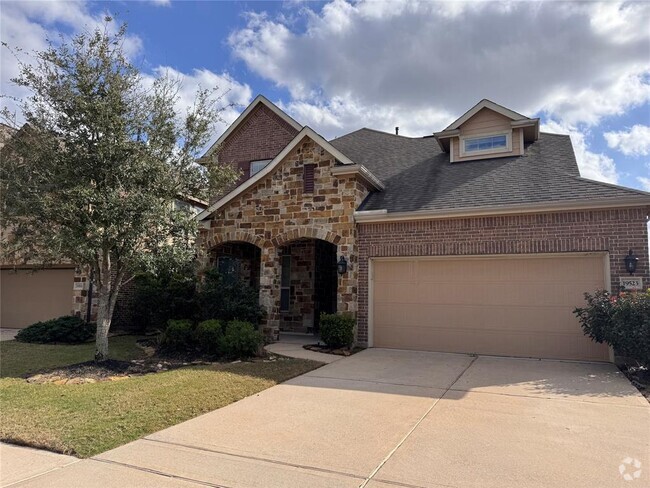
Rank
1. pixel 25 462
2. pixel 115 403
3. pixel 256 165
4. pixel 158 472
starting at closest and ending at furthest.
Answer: pixel 158 472
pixel 25 462
pixel 115 403
pixel 256 165

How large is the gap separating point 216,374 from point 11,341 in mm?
7638

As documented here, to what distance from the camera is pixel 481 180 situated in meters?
11.7

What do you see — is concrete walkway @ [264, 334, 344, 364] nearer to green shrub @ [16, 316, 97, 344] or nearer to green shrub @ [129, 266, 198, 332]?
green shrub @ [129, 266, 198, 332]

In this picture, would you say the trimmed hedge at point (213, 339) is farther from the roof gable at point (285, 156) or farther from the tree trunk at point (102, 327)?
the roof gable at point (285, 156)

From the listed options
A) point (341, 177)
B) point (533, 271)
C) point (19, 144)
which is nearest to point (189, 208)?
point (19, 144)

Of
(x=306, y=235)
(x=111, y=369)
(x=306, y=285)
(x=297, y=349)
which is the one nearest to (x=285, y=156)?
(x=306, y=235)

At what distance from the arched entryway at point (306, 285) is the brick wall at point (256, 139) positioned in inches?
156

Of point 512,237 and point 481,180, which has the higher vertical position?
point 481,180

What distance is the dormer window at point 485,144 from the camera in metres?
12.8

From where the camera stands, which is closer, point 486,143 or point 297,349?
point 297,349

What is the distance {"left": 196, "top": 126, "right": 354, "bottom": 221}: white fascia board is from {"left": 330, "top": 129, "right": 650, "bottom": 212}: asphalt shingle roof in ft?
4.93

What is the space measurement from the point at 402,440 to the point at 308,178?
8400mm

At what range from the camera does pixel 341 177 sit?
11.8 meters

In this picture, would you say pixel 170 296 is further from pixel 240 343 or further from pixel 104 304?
pixel 240 343
